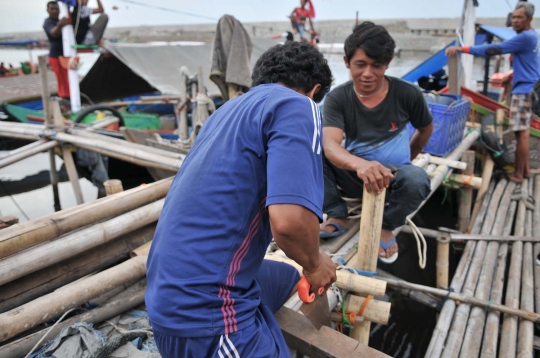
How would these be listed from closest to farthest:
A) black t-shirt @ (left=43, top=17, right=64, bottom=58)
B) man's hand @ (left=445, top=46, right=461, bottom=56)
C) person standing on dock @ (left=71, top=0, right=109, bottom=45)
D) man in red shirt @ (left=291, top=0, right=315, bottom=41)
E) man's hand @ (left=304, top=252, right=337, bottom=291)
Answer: man's hand @ (left=304, top=252, right=337, bottom=291) < man's hand @ (left=445, top=46, right=461, bottom=56) < black t-shirt @ (left=43, top=17, right=64, bottom=58) < person standing on dock @ (left=71, top=0, right=109, bottom=45) < man in red shirt @ (left=291, top=0, right=315, bottom=41)

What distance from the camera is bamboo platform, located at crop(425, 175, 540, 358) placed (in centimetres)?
258

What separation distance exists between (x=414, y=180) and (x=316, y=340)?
150 centimetres

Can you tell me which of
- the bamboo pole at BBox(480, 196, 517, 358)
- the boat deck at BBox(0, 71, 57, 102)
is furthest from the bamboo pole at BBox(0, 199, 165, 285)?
the boat deck at BBox(0, 71, 57, 102)

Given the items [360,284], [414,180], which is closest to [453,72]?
[414,180]

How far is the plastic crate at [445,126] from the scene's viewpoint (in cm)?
436

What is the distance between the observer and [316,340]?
1717mm

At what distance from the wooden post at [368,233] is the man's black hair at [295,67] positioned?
86 centimetres

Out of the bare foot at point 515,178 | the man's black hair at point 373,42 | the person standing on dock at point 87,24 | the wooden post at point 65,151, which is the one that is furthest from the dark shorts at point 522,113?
the person standing on dock at point 87,24

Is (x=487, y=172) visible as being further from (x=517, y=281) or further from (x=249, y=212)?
(x=249, y=212)

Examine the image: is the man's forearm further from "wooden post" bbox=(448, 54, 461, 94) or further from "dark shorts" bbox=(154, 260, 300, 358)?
"wooden post" bbox=(448, 54, 461, 94)

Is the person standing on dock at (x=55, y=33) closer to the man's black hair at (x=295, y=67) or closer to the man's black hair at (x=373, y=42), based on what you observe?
the man's black hair at (x=373, y=42)

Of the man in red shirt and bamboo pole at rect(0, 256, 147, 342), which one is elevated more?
the man in red shirt

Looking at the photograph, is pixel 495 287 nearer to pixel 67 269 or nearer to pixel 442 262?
pixel 442 262

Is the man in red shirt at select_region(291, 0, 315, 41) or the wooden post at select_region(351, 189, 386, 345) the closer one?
the wooden post at select_region(351, 189, 386, 345)
